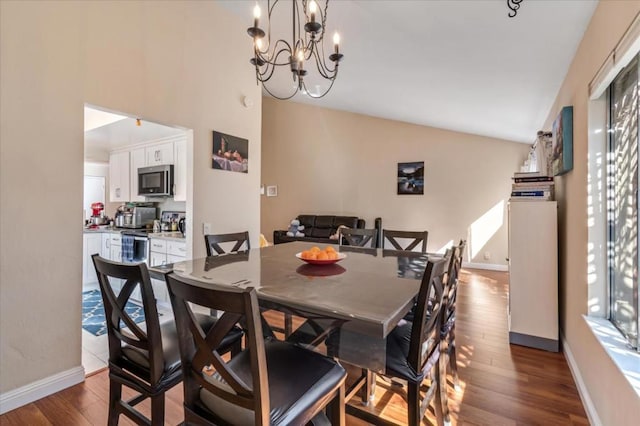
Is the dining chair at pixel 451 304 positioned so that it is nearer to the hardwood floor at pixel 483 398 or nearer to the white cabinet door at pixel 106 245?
the hardwood floor at pixel 483 398

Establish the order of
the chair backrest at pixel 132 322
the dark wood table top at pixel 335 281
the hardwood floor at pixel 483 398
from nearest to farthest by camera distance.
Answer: the dark wood table top at pixel 335 281 → the chair backrest at pixel 132 322 → the hardwood floor at pixel 483 398

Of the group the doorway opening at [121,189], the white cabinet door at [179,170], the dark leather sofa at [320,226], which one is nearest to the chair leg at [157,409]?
the doorway opening at [121,189]

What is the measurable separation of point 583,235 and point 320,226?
5.22m

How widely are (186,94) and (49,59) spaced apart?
1.01 meters

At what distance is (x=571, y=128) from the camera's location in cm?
235

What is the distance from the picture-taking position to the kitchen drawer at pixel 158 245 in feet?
11.8

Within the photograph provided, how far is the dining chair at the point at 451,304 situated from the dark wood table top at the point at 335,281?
17 centimetres

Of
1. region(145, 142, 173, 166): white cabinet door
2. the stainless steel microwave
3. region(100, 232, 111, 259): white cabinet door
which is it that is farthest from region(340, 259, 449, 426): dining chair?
region(100, 232, 111, 259): white cabinet door

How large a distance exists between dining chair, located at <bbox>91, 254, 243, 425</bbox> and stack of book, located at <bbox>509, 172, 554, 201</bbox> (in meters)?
2.73

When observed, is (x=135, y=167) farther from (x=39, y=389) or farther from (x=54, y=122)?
(x=39, y=389)

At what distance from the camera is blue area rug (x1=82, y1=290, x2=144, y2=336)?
3.01 metres

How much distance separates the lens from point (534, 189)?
271 cm

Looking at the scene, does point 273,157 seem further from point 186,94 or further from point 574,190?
point 574,190

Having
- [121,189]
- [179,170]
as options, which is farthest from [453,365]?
[121,189]
